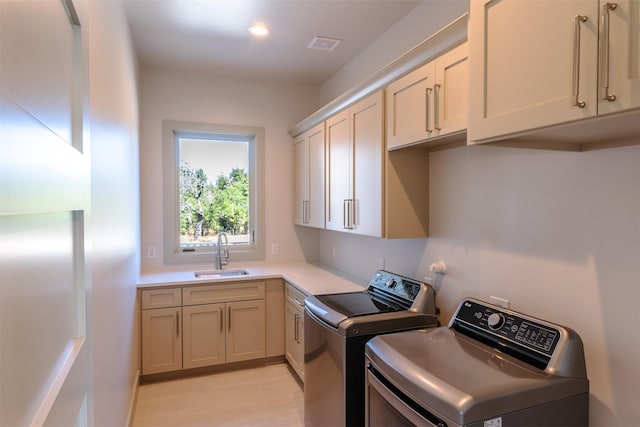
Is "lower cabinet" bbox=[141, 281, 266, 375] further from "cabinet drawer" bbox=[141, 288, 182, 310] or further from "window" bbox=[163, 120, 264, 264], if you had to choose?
"window" bbox=[163, 120, 264, 264]

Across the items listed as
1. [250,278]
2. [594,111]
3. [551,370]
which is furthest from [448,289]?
[250,278]

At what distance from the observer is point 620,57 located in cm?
93

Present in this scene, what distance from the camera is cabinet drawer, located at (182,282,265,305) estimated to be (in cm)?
323

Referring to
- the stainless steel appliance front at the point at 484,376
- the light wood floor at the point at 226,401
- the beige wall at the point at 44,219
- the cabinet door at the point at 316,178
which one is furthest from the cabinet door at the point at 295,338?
the beige wall at the point at 44,219

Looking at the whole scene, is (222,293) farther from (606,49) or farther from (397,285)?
(606,49)

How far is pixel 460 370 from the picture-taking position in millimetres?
1345

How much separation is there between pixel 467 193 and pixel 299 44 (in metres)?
1.87

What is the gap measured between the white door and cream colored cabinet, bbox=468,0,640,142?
120 cm

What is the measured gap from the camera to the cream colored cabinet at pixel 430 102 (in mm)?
1700

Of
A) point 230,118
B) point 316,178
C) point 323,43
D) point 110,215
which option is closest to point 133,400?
point 110,215

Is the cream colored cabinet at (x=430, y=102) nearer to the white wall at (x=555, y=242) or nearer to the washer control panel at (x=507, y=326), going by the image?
the white wall at (x=555, y=242)

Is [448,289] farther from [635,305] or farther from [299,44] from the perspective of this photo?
[299,44]

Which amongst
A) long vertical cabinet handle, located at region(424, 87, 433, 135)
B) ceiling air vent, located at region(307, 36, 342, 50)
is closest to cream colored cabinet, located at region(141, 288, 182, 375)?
ceiling air vent, located at region(307, 36, 342, 50)

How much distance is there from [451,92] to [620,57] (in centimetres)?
85
